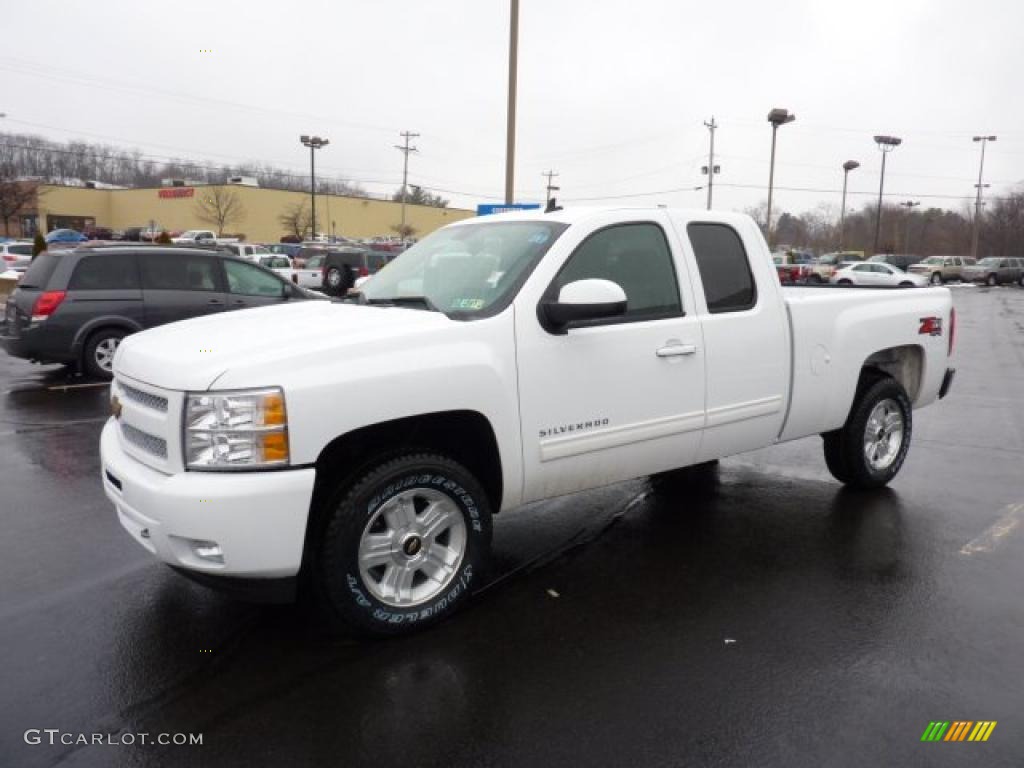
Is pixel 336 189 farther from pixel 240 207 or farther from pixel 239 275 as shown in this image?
pixel 239 275

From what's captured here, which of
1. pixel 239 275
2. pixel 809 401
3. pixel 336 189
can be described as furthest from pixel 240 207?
pixel 809 401

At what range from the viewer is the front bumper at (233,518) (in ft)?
10.3

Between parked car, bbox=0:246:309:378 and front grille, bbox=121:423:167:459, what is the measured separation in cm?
751

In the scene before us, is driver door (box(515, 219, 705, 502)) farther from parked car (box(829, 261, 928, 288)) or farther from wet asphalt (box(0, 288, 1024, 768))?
parked car (box(829, 261, 928, 288))

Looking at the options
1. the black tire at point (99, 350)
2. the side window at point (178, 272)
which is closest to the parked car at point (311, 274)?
the side window at point (178, 272)

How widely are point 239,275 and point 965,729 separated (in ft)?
35.2

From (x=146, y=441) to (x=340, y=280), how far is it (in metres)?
2.07

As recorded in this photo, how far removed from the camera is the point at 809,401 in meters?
5.24

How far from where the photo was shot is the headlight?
3.15 m

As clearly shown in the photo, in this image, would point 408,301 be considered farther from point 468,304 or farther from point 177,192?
point 177,192
